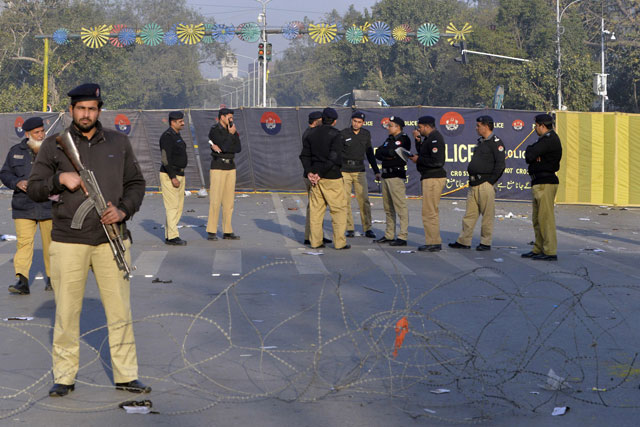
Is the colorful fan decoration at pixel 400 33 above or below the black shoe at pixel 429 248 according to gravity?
above

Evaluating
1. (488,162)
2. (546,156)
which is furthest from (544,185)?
(488,162)

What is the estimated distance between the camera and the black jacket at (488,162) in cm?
1376

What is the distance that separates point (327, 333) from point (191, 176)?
1802 centimetres

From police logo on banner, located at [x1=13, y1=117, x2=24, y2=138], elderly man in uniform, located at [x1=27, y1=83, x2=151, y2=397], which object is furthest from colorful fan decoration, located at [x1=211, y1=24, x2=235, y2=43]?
elderly man in uniform, located at [x1=27, y1=83, x2=151, y2=397]

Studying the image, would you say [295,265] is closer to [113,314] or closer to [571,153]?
[113,314]

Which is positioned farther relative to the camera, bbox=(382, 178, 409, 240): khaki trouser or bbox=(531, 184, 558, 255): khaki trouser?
bbox=(382, 178, 409, 240): khaki trouser

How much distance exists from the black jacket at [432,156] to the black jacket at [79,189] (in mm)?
8148

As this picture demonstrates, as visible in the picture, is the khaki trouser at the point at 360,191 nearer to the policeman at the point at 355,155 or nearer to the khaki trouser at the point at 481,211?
the policeman at the point at 355,155

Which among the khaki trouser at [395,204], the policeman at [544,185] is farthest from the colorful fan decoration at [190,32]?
the policeman at [544,185]

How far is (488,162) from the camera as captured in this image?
45.1ft

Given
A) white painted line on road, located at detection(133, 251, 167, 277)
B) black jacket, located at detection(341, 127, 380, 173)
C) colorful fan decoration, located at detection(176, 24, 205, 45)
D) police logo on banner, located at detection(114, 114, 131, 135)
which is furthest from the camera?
colorful fan decoration, located at detection(176, 24, 205, 45)

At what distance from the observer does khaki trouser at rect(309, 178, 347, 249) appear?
44.1 ft

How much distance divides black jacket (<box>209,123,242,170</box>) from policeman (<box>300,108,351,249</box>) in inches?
60.5

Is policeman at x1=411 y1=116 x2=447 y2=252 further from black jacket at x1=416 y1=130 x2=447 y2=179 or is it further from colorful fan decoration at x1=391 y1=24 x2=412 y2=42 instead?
colorful fan decoration at x1=391 y1=24 x2=412 y2=42
